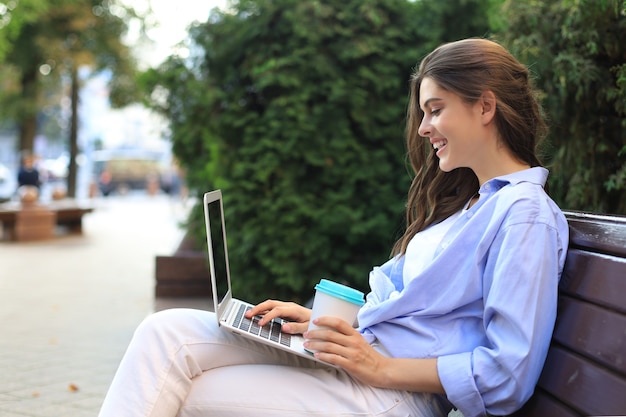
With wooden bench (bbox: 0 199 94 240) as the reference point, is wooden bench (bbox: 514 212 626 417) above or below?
above

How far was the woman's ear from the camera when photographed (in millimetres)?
1994

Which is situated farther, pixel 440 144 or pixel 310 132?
pixel 310 132

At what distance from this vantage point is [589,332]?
1.67 meters

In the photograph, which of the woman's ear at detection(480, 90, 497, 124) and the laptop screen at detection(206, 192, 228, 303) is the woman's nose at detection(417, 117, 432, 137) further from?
the laptop screen at detection(206, 192, 228, 303)

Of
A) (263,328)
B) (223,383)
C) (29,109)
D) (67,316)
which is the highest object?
(29,109)

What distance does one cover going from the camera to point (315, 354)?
1868 mm

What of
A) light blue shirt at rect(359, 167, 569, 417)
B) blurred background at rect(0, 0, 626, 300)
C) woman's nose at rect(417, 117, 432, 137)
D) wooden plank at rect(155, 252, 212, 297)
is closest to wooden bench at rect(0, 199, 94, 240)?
wooden plank at rect(155, 252, 212, 297)

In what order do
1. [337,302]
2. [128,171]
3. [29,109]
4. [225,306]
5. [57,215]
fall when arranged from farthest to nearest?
[128,171]
[29,109]
[57,215]
[225,306]
[337,302]

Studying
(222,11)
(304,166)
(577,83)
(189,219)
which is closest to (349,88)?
(304,166)

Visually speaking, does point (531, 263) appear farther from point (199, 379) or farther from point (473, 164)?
point (199, 379)

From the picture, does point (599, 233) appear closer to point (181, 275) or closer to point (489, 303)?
point (489, 303)

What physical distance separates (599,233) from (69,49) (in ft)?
66.8

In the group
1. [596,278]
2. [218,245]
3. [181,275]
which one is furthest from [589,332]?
[181,275]

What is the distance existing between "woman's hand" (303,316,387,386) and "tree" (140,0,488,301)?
3.47 metres
